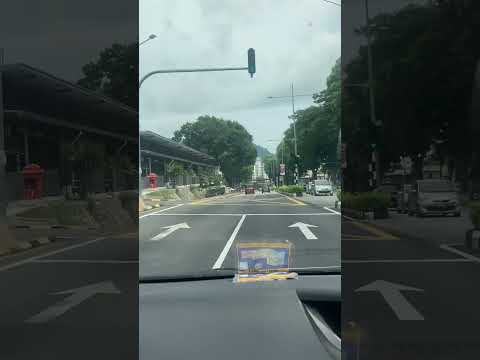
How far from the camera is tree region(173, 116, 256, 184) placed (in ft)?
14.4

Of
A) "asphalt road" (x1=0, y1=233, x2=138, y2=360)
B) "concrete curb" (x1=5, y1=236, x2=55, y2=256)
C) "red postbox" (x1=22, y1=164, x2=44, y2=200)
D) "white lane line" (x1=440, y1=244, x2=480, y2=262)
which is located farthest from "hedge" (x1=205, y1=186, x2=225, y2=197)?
"red postbox" (x1=22, y1=164, x2=44, y2=200)

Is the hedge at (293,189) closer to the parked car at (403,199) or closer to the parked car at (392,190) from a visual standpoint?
the parked car at (403,199)

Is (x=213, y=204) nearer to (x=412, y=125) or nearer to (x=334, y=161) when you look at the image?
(x=334, y=161)

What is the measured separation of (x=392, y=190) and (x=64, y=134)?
2.41m

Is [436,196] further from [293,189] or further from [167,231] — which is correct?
[293,189]

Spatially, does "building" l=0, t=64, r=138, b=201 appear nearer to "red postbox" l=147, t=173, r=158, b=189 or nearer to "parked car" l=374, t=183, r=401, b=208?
"red postbox" l=147, t=173, r=158, b=189

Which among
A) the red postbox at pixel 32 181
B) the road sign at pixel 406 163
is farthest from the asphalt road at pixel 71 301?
the road sign at pixel 406 163

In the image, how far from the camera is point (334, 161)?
4637 mm

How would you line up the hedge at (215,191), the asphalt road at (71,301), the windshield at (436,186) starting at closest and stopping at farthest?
the asphalt road at (71,301), the windshield at (436,186), the hedge at (215,191)

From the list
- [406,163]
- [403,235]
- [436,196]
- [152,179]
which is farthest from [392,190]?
[403,235]

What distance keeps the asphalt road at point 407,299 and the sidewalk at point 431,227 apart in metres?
0.07

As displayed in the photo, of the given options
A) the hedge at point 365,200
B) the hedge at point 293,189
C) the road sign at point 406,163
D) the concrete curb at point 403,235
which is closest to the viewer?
the hedge at point 365,200

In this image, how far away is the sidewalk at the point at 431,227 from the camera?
15.8 feet

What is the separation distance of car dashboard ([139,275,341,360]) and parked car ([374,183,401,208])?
739 millimetres
